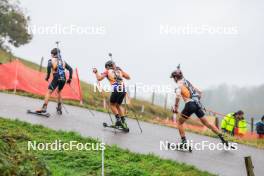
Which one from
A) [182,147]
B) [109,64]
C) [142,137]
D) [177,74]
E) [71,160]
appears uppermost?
[109,64]

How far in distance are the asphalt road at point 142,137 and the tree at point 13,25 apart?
43.9m

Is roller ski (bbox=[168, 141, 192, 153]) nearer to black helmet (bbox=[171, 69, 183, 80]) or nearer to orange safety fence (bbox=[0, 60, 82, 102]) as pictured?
black helmet (bbox=[171, 69, 183, 80])

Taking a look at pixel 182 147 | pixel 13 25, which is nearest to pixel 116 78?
pixel 182 147

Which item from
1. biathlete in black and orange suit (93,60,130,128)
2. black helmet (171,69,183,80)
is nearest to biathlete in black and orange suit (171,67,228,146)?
black helmet (171,69,183,80)

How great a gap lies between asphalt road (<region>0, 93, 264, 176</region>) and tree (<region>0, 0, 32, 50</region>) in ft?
144

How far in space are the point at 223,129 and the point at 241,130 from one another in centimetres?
89

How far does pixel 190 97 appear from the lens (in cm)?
1365

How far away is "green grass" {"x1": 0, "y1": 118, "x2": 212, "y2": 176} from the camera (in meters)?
8.59

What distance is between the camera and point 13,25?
204ft

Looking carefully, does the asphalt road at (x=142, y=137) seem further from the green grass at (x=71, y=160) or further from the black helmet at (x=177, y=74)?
the black helmet at (x=177, y=74)

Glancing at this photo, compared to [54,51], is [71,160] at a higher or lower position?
lower

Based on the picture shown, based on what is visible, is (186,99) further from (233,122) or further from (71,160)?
(233,122)

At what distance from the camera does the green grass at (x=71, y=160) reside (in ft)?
28.2

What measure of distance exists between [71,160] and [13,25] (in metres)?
54.5
